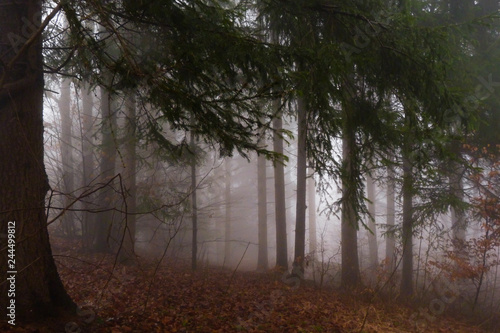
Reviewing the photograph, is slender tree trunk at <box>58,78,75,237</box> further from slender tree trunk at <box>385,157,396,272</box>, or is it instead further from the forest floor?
slender tree trunk at <box>385,157,396,272</box>

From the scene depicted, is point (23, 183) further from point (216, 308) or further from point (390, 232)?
point (390, 232)

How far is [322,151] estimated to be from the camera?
251 inches

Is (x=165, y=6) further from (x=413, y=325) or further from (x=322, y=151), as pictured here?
(x=413, y=325)

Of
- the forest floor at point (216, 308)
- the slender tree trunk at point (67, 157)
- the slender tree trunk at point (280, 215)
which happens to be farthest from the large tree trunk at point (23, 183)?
the slender tree trunk at point (280, 215)

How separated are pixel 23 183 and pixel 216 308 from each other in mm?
4090

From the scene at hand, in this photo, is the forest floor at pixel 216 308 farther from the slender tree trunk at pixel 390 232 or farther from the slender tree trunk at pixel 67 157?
the slender tree trunk at pixel 67 157

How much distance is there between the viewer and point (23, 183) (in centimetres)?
488

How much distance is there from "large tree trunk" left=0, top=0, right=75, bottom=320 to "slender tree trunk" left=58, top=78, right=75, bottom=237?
330 inches

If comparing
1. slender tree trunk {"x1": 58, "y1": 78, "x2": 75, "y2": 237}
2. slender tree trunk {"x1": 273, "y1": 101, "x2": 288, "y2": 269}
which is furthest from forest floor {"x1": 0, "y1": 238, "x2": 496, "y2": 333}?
slender tree trunk {"x1": 58, "y1": 78, "x2": 75, "y2": 237}

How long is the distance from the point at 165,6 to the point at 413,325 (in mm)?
7892

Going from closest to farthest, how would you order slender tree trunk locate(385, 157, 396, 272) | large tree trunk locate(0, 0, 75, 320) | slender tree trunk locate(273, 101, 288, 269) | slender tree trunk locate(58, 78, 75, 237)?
large tree trunk locate(0, 0, 75, 320)
slender tree trunk locate(385, 157, 396, 272)
slender tree trunk locate(273, 101, 288, 269)
slender tree trunk locate(58, 78, 75, 237)

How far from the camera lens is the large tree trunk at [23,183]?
4691mm

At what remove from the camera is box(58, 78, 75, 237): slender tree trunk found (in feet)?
47.1

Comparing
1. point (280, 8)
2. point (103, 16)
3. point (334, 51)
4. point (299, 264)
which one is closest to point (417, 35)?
point (334, 51)
